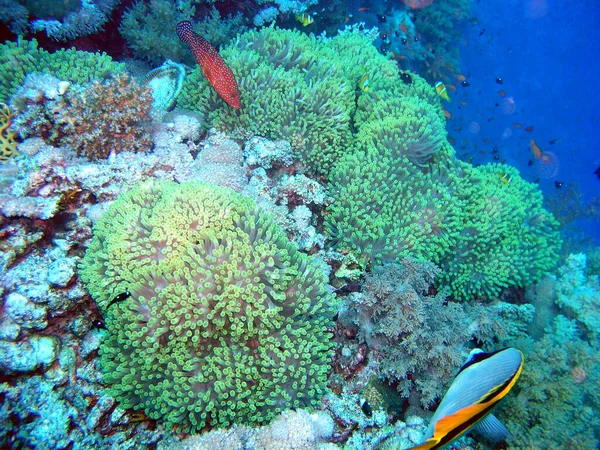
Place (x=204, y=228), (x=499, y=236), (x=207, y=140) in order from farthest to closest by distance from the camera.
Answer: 1. (x=499, y=236)
2. (x=207, y=140)
3. (x=204, y=228)

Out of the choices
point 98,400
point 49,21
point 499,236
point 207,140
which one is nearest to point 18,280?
point 98,400

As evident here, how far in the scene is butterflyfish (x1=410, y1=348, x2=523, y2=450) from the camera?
190 centimetres

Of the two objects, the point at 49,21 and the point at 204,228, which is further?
the point at 49,21

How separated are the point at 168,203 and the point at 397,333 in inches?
103

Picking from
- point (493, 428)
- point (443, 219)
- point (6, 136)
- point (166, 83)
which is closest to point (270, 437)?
point (493, 428)

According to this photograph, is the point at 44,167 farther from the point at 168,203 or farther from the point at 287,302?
the point at 287,302

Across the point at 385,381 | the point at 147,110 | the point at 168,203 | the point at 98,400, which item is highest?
the point at 147,110

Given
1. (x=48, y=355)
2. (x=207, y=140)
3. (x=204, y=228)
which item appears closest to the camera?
(x=48, y=355)

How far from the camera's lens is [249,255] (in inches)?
109

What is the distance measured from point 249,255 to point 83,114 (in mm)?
2735

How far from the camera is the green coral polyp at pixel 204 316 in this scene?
263cm

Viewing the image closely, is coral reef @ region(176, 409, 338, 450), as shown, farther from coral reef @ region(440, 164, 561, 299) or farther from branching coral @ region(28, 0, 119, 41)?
branching coral @ region(28, 0, 119, 41)

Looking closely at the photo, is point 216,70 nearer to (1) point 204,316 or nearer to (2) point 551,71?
(1) point 204,316

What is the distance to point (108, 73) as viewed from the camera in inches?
165
